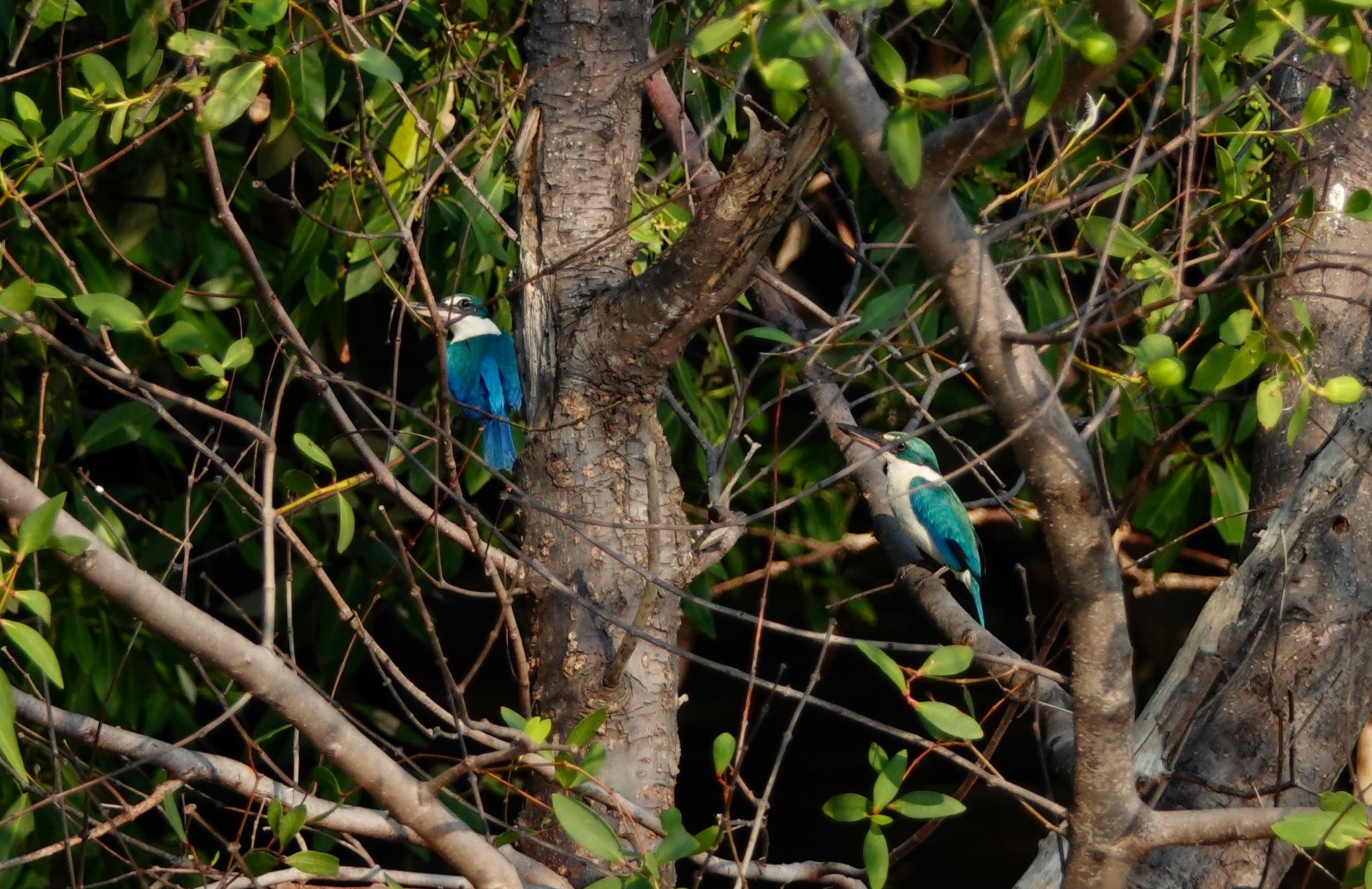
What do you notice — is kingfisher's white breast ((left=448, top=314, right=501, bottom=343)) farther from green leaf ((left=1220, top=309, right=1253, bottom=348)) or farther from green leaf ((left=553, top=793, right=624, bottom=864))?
green leaf ((left=1220, top=309, right=1253, bottom=348))

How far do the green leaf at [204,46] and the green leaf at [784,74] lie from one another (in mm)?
550

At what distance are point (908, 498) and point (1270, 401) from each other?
226 cm

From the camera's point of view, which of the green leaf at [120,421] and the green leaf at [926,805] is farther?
the green leaf at [120,421]

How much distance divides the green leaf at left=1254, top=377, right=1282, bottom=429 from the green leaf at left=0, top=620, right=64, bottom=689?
3.52ft

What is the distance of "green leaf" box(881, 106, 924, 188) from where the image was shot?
3.33 feet

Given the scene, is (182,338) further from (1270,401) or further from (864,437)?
(864,437)

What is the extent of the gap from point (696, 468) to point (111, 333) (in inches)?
55.3

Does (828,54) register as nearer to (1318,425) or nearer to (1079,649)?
(1079,649)

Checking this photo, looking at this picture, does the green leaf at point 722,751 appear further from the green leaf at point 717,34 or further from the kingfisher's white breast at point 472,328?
the kingfisher's white breast at point 472,328

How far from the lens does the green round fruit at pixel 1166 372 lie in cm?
113

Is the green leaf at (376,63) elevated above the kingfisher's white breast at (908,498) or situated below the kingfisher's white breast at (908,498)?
above

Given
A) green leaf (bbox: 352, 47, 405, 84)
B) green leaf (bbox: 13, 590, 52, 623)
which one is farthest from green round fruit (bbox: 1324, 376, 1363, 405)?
green leaf (bbox: 13, 590, 52, 623)

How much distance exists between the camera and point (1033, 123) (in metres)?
1.05

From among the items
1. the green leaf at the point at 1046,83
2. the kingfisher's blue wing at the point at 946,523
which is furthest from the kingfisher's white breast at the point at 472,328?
the green leaf at the point at 1046,83
